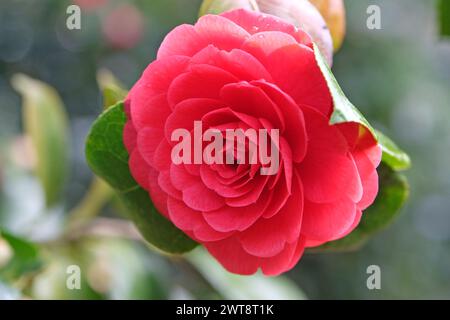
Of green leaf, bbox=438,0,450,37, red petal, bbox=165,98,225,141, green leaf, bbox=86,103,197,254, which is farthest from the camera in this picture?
green leaf, bbox=438,0,450,37

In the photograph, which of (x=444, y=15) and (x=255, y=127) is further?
(x=444, y=15)

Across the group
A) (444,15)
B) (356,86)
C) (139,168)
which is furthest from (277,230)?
(356,86)

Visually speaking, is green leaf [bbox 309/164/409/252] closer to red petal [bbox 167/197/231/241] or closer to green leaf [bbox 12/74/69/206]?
red petal [bbox 167/197/231/241]

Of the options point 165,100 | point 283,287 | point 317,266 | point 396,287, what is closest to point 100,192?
point 283,287

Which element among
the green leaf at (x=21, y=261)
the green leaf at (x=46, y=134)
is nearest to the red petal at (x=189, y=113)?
the green leaf at (x=21, y=261)

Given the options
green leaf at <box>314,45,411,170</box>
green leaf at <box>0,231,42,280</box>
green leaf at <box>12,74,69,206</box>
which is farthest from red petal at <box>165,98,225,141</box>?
green leaf at <box>12,74,69,206</box>

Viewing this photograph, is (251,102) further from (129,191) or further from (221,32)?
(129,191)
